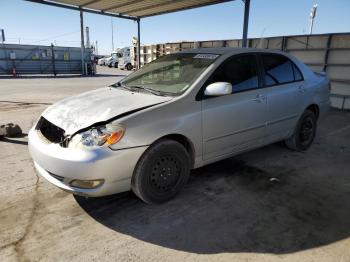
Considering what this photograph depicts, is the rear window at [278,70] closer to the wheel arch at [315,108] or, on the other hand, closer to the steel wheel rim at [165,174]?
the wheel arch at [315,108]

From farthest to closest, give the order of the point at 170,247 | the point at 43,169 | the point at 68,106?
the point at 68,106
the point at 43,169
the point at 170,247

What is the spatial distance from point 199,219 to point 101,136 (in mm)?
1263

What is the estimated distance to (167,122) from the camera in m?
3.06

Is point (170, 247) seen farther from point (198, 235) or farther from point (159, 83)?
point (159, 83)

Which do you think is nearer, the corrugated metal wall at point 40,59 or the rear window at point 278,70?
the rear window at point 278,70

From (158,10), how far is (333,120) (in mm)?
6322

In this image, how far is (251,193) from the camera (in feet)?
11.7

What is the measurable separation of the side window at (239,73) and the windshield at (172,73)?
185 millimetres

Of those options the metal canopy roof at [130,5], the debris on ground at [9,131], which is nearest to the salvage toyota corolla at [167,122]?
the debris on ground at [9,131]

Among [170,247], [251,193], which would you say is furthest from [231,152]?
[170,247]

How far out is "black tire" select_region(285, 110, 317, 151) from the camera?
4969 mm

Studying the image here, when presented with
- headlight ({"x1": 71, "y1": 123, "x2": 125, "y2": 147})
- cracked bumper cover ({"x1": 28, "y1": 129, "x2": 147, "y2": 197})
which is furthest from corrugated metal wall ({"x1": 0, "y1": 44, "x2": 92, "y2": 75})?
headlight ({"x1": 71, "y1": 123, "x2": 125, "y2": 147})

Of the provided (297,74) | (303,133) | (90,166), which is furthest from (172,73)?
(303,133)

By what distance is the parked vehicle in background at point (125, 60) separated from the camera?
113ft
